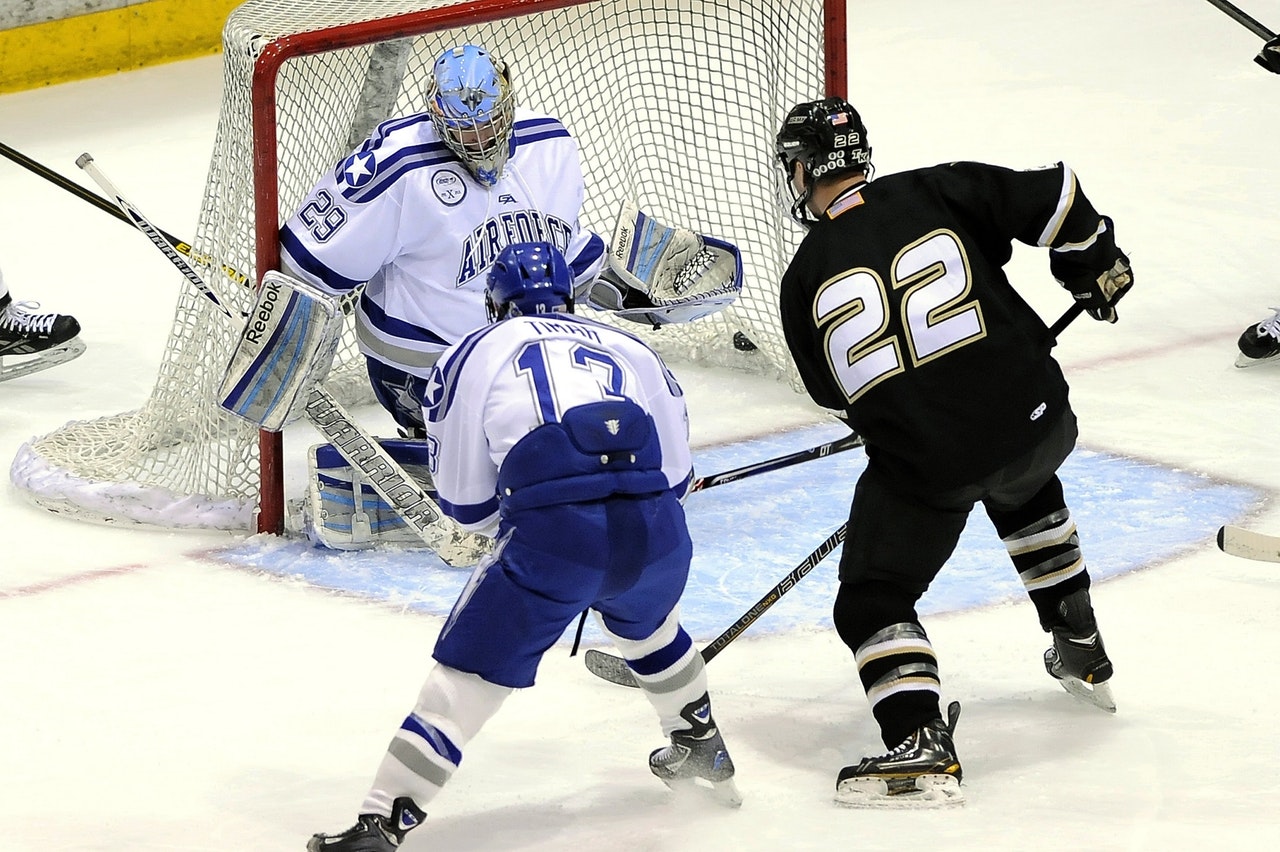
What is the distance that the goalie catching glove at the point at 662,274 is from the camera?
175 inches

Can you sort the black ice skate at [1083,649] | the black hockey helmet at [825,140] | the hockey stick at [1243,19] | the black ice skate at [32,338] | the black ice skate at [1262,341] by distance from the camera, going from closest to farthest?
the black hockey helmet at [825,140], the black ice skate at [1083,649], the black ice skate at [1262,341], the black ice skate at [32,338], the hockey stick at [1243,19]

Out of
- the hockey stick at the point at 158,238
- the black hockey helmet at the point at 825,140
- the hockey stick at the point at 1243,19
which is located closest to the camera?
the black hockey helmet at the point at 825,140

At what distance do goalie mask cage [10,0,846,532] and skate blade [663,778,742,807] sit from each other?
1.47m

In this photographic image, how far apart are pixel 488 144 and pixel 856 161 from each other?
108cm

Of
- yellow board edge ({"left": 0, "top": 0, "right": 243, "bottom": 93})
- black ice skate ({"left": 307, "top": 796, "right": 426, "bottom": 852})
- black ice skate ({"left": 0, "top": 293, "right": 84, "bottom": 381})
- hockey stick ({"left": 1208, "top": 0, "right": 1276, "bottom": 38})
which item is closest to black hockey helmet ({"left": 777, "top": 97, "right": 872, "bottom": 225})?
black ice skate ({"left": 307, "top": 796, "right": 426, "bottom": 852})

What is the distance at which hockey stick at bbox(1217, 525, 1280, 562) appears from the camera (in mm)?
2738

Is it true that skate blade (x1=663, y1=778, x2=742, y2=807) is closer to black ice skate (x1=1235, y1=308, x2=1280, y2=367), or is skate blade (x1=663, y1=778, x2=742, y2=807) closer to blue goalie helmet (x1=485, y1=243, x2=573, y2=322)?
blue goalie helmet (x1=485, y1=243, x2=573, y2=322)

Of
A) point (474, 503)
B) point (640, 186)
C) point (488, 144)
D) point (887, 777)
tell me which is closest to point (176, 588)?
point (488, 144)

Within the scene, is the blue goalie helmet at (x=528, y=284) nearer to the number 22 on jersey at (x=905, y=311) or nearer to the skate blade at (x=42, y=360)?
the number 22 on jersey at (x=905, y=311)

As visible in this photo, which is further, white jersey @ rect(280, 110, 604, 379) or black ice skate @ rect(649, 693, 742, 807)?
white jersey @ rect(280, 110, 604, 379)

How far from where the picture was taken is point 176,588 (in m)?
3.92

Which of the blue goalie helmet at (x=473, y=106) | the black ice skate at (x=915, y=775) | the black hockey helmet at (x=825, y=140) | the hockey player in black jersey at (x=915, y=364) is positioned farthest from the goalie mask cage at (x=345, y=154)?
the black ice skate at (x=915, y=775)

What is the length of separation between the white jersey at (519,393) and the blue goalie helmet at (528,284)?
3cm

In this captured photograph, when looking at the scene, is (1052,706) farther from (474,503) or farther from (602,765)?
(474,503)
